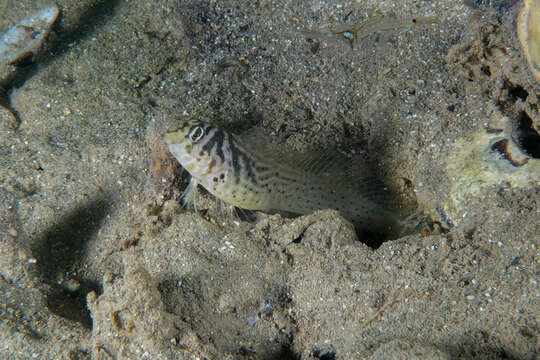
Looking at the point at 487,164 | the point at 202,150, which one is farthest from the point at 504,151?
the point at 202,150

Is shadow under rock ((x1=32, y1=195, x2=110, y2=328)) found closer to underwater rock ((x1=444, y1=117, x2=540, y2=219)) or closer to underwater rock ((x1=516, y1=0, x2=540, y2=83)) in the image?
underwater rock ((x1=444, y1=117, x2=540, y2=219))

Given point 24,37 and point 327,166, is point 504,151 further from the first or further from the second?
point 24,37

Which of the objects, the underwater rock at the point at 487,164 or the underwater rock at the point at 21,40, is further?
the underwater rock at the point at 21,40

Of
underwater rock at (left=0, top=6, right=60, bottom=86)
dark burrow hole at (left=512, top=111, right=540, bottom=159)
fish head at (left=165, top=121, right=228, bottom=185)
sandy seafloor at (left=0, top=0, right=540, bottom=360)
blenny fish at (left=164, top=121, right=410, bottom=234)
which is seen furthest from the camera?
underwater rock at (left=0, top=6, right=60, bottom=86)

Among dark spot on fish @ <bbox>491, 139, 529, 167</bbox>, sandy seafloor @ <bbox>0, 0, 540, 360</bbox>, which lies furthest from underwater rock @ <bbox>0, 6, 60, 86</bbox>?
dark spot on fish @ <bbox>491, 139, 529, 167</bbox>

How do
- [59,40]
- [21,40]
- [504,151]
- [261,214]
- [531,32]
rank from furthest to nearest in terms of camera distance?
[59,40], [21,40], [261,214], [504,151], [531,32]

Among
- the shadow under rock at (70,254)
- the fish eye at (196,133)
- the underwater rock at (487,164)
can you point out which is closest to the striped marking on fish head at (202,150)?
the fish eye at (196,133)

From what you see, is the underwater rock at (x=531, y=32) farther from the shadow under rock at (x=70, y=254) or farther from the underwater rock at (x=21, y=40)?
the underwater rock at (x=21, y=40)
